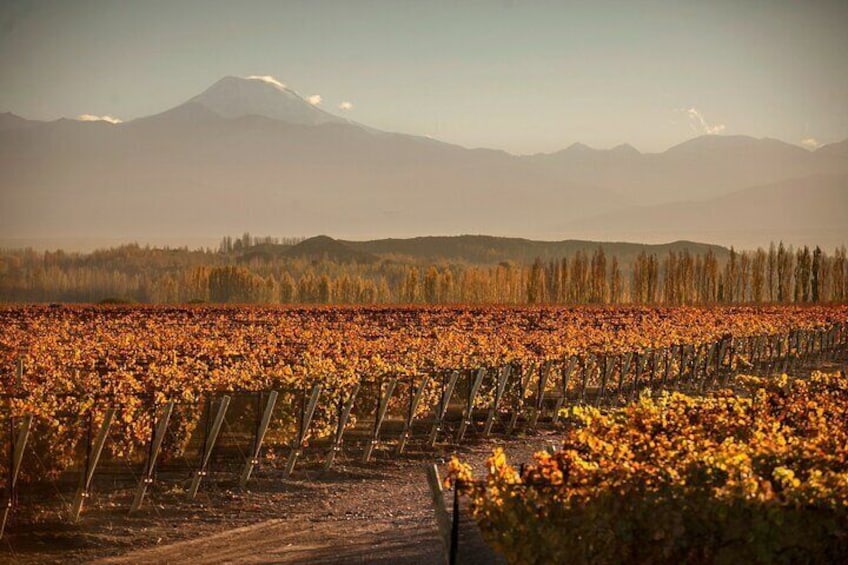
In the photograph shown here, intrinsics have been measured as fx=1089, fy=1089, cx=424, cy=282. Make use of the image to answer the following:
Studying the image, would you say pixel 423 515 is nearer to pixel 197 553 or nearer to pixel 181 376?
pixel 197 553

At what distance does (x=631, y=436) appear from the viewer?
47.9ft

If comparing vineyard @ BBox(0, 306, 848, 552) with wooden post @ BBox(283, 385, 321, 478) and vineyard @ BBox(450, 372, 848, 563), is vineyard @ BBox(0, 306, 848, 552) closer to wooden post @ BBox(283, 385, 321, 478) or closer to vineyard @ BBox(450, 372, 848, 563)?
wooden post @ BBox(283, 385, 321, 478)

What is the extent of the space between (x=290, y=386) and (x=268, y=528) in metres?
11.9

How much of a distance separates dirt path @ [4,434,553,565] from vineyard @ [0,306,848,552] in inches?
24.2

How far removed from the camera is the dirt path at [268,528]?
17398mm

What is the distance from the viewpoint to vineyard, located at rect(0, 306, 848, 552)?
78.6 feet

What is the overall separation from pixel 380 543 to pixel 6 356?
26.3 m

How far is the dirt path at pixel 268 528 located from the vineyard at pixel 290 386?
0.61 metres

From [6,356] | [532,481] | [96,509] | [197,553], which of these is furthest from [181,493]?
[6,356]

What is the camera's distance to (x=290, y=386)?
3150 cm

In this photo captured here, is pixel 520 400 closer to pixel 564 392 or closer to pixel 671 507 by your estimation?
pixel 564 392

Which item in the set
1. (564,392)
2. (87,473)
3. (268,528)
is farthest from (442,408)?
(87,473)

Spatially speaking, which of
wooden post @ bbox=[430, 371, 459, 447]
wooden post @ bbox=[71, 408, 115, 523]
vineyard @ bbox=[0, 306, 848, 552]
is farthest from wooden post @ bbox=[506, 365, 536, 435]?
wooden post @ bbox=[71, 408, 115, 523]

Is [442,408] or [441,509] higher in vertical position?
[441,509]
